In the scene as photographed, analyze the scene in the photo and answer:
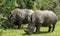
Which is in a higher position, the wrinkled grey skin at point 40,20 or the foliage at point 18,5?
the foliage at point 18,5

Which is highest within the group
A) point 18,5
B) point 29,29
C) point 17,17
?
point 18,5

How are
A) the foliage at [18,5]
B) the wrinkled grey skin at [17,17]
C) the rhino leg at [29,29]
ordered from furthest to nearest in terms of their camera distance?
the foliage at [18,5]
the wrinkled grey skin at [17,17]
the rhino leg at [29,29]

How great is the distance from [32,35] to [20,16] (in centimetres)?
305

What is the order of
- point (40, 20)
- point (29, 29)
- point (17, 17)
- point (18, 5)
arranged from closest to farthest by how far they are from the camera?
point (29, 29)
point (40, 20)
point (17, 17)
point (18, 5)

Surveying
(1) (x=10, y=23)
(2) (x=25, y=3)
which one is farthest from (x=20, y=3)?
(1) (x=10, y=23)

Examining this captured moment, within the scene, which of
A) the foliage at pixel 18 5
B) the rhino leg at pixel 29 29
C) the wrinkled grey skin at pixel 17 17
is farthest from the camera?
the foliage at pixel 18 5

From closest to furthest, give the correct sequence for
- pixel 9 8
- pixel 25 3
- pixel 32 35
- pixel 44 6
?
pixel 32 35
pixel 9 8
pixel 25 3
pixel 44 6

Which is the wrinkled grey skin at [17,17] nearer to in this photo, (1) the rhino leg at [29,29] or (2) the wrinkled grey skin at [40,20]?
(2) the wrinkled grey skin at [40,20]

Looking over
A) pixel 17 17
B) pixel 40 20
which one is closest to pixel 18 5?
pixel 17 17

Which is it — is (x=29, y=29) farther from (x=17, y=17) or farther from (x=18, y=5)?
(x=18, y=5)

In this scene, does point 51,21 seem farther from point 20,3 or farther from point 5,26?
point 20,3

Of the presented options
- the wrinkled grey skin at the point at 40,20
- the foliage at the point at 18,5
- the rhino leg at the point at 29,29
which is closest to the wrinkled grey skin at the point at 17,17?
the foliage at the point at 18,5

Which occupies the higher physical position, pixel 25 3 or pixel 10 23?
pixel 25 3

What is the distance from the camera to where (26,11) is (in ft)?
54.7
